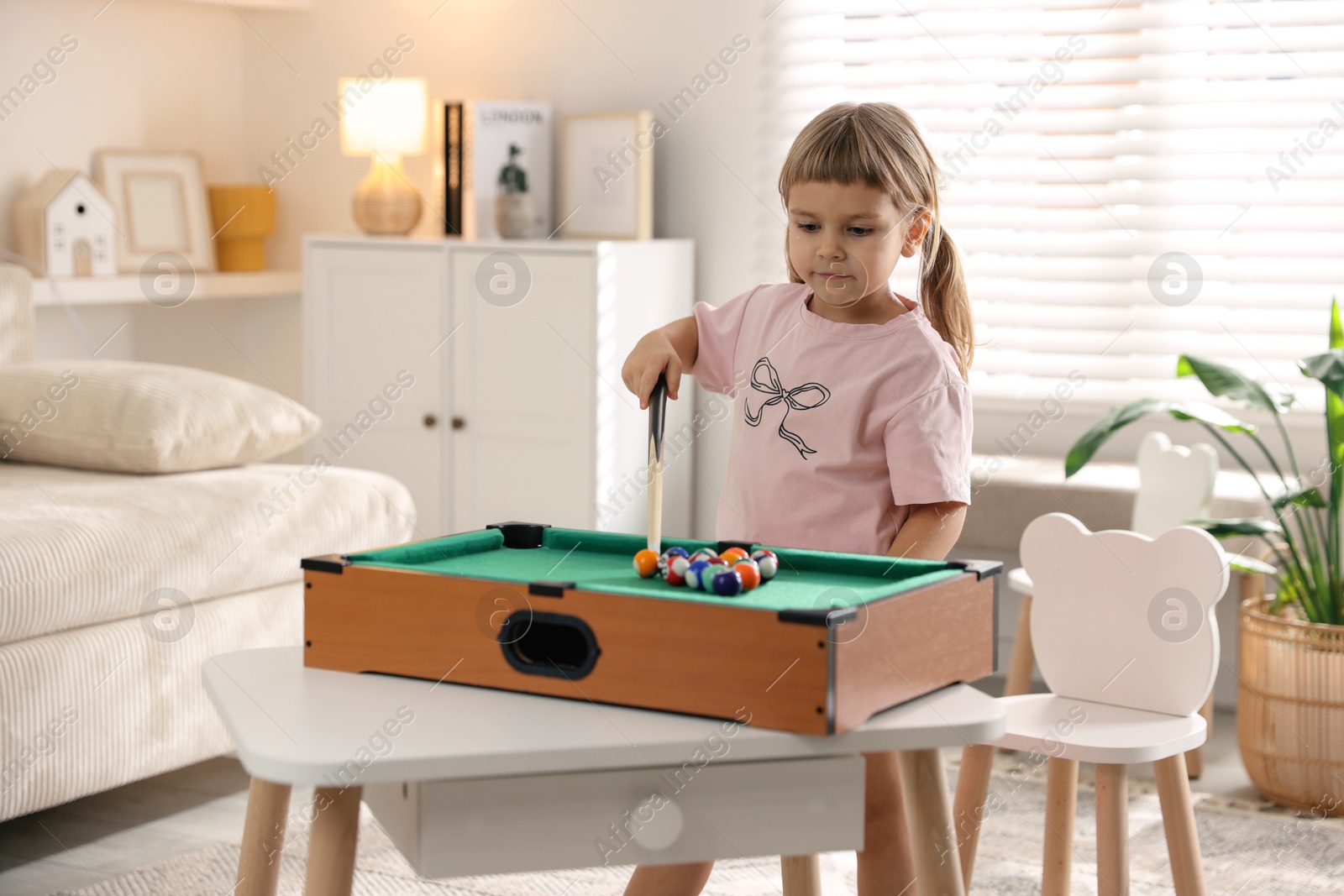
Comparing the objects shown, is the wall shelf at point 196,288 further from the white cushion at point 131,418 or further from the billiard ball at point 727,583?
the billiard ball at point 727,583

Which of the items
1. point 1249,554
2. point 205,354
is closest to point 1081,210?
point 1249,554

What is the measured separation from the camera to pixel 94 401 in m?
2.56

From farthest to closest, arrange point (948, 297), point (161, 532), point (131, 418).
→ point (131, 418), point (161, 532), point (948, 297)

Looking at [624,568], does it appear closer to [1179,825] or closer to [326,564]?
[326,564]

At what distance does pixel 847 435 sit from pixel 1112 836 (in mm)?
544

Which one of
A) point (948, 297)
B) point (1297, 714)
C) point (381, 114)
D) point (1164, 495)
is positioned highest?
point (381, 114)

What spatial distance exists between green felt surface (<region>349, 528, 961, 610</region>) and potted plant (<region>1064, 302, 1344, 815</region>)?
143cm

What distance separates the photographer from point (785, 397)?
150 centimetres

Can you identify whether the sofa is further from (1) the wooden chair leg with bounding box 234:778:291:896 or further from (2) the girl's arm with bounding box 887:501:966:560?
(2) the girl's arm with bounding box 887:501:966:560

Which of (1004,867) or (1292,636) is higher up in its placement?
(1292,636)

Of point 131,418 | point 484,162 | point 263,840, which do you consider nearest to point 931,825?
point 263,840

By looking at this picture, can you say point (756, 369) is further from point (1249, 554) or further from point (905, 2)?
point (905, 2)

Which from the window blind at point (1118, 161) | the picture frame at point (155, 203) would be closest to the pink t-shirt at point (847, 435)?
the window blind at point (1118, 161)

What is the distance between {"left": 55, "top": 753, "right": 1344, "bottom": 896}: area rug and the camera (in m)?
2.07
